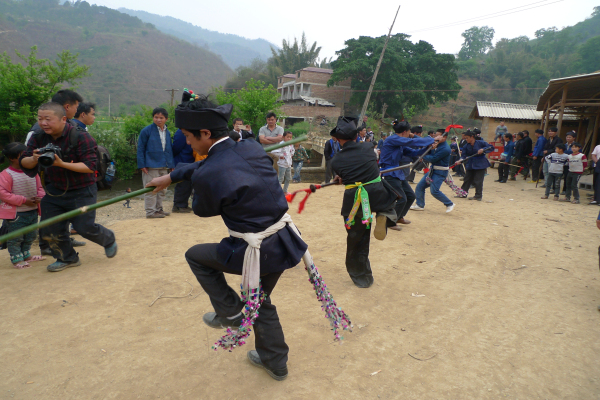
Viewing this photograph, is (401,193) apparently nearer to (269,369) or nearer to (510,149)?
(269,369)

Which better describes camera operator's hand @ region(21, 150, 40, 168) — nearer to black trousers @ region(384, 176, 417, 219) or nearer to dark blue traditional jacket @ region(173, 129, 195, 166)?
dark blue traditional jacket @ region(173, 129, 195, 166)

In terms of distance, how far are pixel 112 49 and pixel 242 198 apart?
4007 inches

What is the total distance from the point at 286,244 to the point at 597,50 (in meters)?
67.3

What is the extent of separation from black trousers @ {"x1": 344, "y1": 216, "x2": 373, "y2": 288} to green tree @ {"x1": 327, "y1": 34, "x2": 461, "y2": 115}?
117 ft

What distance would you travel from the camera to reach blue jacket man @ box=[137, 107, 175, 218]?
6.57m

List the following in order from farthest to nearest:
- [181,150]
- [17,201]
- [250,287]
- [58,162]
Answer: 1. [181,150]
2. [17,201]
3. [58,162]
4. [250,287]

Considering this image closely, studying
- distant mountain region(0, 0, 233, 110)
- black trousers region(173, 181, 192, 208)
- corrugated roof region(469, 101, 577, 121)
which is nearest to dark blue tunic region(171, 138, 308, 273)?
black trousers region(173, 181, 192, 208)

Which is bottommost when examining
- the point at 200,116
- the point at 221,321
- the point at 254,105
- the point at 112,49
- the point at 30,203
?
the point at 221,321

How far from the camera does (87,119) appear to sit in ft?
15.5

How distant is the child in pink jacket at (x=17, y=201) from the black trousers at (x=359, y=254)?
3820 millimetres

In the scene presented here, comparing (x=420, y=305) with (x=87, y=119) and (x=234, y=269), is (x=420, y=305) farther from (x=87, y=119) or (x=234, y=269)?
(x=87, y=119)

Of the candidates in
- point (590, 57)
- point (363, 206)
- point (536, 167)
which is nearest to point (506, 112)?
point (536, 167)

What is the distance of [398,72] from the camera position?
37375 mm

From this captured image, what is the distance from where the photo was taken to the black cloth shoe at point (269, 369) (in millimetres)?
2529
